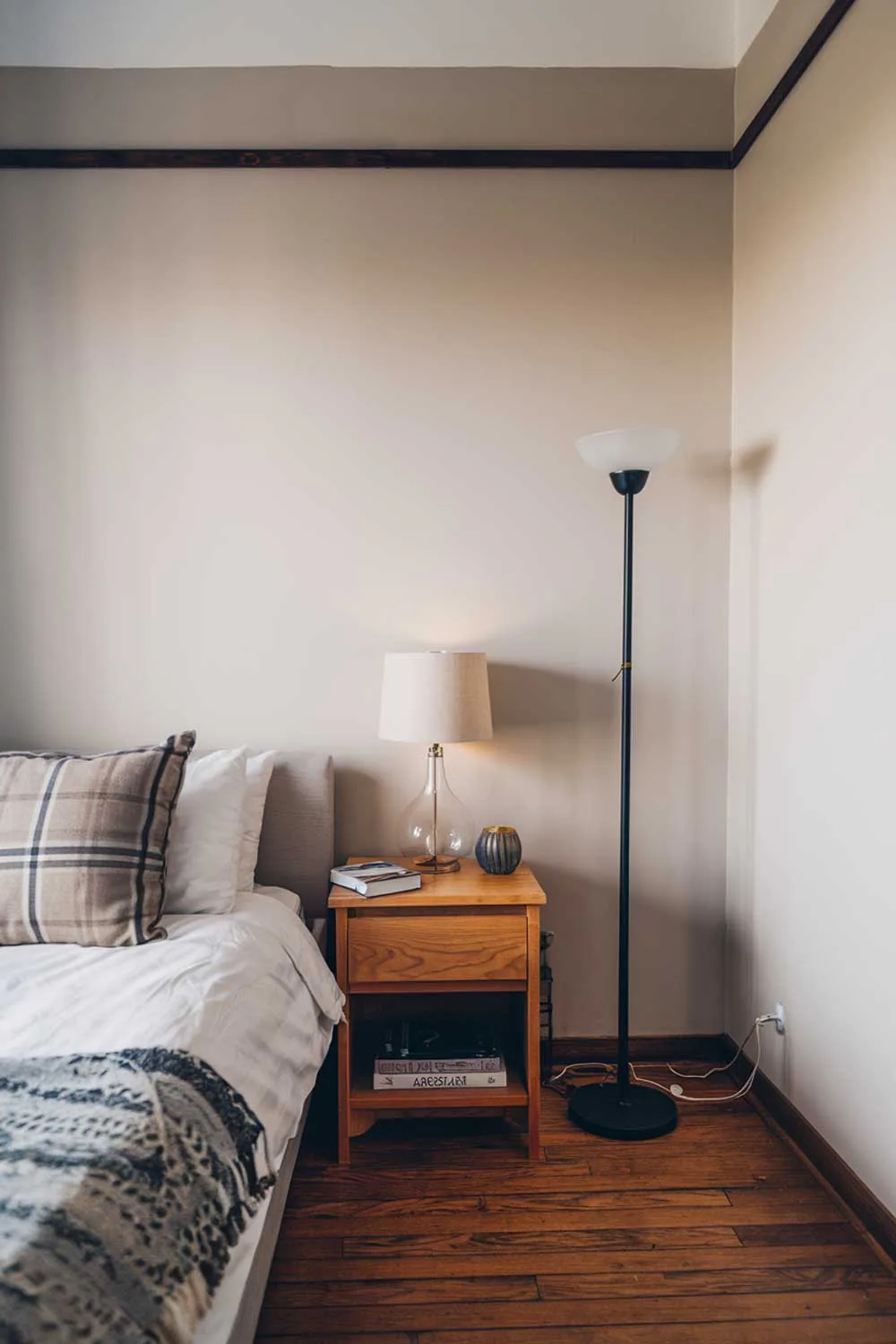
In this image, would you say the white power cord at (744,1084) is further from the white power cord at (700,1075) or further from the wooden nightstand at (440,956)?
the wooden nightstand at (440,956)

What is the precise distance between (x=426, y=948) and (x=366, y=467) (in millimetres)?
1362

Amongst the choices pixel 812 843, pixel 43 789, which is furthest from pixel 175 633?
pixel 812 843

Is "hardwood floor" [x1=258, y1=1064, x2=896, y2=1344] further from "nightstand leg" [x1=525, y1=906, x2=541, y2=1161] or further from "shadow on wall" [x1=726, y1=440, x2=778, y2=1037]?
"shadow on wall" [x1=726, y1=440, x2=778, y2=1037]

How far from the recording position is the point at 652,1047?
9.18 feet

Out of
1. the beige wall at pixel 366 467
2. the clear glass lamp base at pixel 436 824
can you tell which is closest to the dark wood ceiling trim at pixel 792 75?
the beige wall at pixel 366 467

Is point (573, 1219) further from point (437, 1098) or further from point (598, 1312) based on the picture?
point (437, 1098)

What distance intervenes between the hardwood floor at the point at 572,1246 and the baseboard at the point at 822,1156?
36 millimetres

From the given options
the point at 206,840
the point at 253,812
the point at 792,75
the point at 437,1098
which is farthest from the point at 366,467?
the point at 437,1098

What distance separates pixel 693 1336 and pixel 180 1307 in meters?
1.07

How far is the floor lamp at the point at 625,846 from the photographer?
2.38 meters

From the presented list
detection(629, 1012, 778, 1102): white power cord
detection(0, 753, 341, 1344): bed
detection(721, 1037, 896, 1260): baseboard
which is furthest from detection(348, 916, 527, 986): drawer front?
detection(721, 1037, 896, 1260): baseboard

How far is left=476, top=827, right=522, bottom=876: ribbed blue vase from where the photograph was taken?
2.47 metres

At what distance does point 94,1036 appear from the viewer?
1540 millimetres

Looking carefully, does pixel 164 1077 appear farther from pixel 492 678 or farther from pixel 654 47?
pixel 654 47
